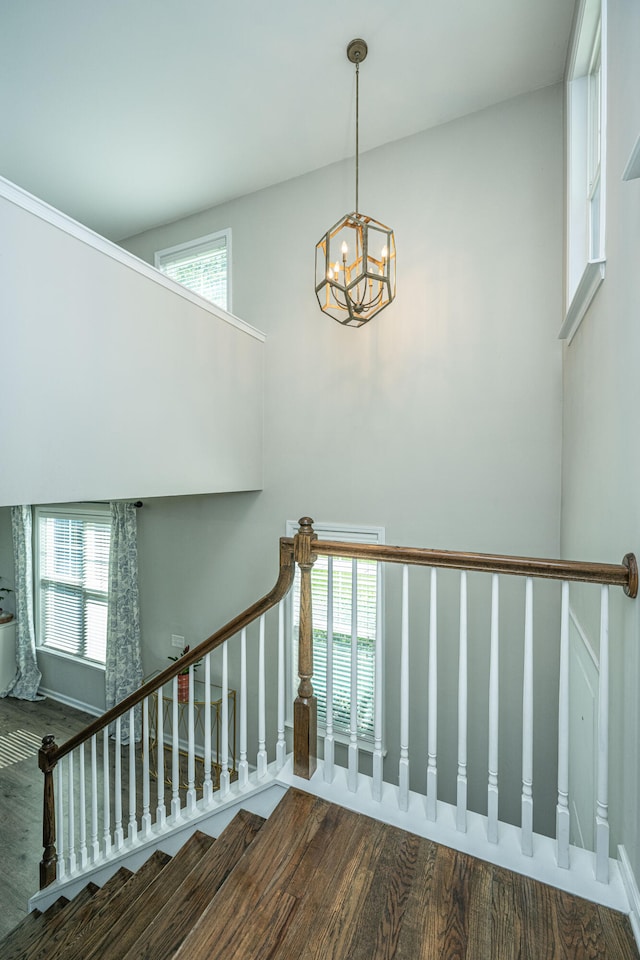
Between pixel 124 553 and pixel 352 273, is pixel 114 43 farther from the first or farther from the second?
pixel 124 553

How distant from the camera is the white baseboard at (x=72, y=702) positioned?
16.3ft

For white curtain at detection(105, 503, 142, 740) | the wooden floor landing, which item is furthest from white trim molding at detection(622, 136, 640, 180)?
Result: white curtain at detection(105, 503, 142, 740)

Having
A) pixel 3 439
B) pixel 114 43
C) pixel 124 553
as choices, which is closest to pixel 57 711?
pixel 124 553

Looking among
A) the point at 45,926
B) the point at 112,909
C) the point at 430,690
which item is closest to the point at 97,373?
the point at 430,690

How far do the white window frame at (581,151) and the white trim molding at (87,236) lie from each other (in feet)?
7.25

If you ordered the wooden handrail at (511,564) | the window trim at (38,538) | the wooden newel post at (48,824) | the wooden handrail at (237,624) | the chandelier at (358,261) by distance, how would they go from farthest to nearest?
the window trim at (38,538), the wooden newel post at (48,824), the chandelier at (358,261), the wooden handrail at (237,624), the wooden handrail at (511,564)

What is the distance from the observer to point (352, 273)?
2.77 m

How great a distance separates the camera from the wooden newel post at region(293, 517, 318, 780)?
183 centimetres

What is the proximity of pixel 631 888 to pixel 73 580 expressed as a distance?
543cm

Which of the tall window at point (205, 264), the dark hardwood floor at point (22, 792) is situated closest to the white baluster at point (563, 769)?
the dark hardwood floor at point (22, 792)

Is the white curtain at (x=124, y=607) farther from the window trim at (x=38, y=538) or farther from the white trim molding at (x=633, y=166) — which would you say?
the white trim molding at (x=633, y=166)

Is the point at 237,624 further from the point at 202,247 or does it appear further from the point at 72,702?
the point at 72,702

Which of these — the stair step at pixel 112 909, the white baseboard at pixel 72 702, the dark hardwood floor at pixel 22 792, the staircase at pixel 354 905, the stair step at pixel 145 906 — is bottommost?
the dark hardwood floor at pixel 22 792

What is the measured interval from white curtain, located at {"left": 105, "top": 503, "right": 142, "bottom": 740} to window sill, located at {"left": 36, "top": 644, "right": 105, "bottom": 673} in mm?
582
